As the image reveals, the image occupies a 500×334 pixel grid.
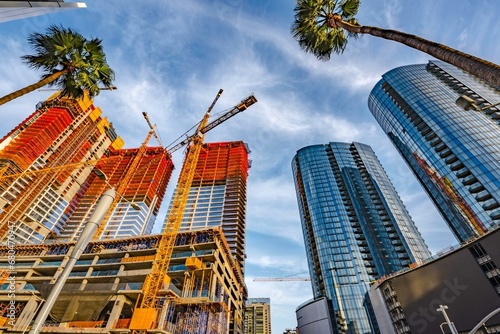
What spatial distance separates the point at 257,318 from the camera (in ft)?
438

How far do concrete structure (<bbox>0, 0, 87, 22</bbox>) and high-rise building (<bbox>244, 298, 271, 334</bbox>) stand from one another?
485 feet

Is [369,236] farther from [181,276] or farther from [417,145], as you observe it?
[181,276]

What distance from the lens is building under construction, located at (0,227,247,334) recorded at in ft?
103

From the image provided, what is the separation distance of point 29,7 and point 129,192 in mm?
120122

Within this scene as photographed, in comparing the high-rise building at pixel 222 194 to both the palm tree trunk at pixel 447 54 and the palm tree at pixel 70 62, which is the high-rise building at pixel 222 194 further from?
the palm tree trunk at pixel 447 54

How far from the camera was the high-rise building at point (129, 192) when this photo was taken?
100375 millimetres

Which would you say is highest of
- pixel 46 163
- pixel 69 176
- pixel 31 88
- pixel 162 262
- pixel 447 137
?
pixel 69 176

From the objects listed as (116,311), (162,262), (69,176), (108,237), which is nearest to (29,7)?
(116,311)

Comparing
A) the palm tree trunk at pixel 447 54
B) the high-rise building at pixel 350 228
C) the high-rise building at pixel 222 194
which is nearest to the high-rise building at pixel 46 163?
the high-rise building at pixel 222 194

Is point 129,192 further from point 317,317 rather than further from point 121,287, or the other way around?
point 317,317

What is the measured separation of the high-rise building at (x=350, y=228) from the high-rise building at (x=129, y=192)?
73.7 metres

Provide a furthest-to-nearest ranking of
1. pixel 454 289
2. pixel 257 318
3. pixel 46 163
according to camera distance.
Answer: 1. pixel 257 318
2. pixel 46 163
3. pixel 454 289

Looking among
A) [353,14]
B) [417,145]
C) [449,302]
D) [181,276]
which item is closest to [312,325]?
[449,302]

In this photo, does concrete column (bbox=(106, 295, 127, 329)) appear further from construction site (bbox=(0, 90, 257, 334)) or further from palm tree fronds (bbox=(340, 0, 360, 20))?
palm tree fronds (bbox=(340, 0, 360, 20))
